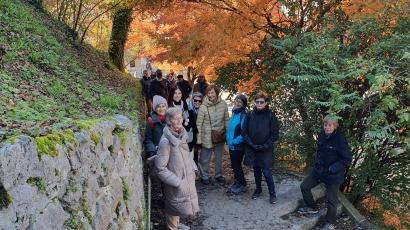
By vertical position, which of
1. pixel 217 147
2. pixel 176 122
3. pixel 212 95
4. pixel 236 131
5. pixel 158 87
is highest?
pixel 158 87

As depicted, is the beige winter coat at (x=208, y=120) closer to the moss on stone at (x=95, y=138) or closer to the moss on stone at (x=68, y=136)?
the moss on stone at (x=95, y=138)

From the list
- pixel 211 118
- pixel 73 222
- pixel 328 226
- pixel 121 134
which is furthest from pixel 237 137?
pixel 73 222

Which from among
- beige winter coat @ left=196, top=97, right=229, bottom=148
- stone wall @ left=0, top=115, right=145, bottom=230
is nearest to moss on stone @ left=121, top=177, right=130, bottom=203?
stone wall @ left=0, top=115, right=145, bottom=230

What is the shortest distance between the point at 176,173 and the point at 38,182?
2.70m

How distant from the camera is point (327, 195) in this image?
6.34 meters

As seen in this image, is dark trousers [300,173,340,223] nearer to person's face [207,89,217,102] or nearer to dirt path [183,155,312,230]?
dirt path [183,155,312,230]

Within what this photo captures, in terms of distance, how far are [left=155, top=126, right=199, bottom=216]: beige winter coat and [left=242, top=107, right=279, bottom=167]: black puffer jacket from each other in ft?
6.07

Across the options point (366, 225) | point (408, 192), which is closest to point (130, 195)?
point (366, 225)

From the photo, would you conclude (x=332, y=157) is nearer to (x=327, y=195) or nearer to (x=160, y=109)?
(x=327, y=195)

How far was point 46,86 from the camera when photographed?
17.3ft

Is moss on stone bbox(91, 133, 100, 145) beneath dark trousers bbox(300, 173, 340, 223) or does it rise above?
above

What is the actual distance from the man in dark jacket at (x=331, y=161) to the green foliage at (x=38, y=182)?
444cm

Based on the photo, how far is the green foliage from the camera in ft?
7.17

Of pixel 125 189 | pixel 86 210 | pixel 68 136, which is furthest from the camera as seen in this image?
pixel 125 189
